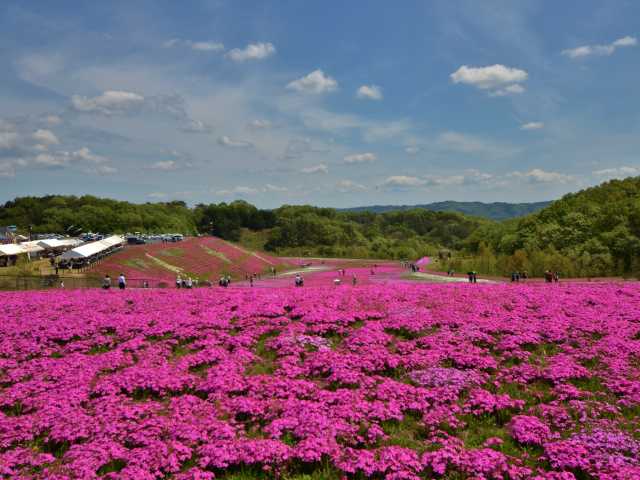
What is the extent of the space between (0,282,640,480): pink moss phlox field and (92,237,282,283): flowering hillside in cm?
3326

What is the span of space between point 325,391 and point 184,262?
55.3m

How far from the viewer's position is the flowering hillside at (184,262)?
5281 cm

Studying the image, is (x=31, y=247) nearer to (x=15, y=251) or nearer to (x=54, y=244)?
(x=54, y=244)

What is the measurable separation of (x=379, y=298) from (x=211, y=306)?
8.48m

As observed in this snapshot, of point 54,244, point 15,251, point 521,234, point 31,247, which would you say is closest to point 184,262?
point 15,251

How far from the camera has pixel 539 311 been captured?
1933 centimetres

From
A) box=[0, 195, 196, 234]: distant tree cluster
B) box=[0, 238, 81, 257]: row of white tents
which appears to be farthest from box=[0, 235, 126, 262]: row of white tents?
box=[0, 195, 196, 234]: distant tree cluster

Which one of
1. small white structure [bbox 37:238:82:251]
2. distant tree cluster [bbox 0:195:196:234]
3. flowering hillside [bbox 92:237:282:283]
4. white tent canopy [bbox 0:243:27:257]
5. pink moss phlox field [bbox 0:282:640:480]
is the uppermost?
distant tree cluster [bbox 0:195:196:234]

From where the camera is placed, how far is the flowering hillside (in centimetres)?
5281

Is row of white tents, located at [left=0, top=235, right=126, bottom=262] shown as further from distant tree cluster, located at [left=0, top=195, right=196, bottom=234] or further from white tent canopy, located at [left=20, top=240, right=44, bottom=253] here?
distant tree cluster, located at [left=0, top=195, right=196, bottom=234]

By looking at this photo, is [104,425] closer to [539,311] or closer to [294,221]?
[539,311]

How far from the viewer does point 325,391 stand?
455 inches

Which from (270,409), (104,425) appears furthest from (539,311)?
(104,425)

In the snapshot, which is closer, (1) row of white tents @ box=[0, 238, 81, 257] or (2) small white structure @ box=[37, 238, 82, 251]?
(1) row of white tents @ box=[0, 238, 81, 257]
